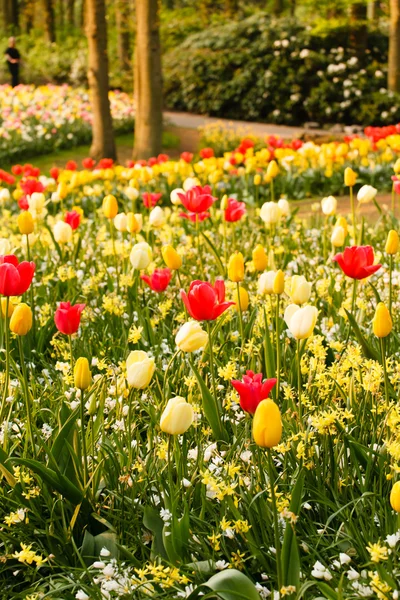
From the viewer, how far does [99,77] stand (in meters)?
13.1

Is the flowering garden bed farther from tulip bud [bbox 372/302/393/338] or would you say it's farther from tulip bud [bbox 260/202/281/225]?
tulip bud [bbox 260/202/281/225]

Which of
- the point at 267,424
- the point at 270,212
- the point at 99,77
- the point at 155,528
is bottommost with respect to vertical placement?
the point at 99,77

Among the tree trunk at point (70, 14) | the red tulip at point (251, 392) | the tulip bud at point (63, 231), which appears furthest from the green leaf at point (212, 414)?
the tree trunk at point (70, 14)

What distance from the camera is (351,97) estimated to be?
1959 cm

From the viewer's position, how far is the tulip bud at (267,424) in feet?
5.50

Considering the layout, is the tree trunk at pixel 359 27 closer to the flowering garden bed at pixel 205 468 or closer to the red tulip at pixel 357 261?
the flowering garden bed at pixel 205 468

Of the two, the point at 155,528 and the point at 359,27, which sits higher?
the point at 155,528

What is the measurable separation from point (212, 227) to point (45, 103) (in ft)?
47.1

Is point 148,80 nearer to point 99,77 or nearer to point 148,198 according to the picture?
point 99,77

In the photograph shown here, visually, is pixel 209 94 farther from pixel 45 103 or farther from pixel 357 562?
pixel 357 562

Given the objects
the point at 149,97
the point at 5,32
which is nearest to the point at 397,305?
the point at 149,97

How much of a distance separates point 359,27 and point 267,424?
20505 millimetres

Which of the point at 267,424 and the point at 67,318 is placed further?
the point at 67,318

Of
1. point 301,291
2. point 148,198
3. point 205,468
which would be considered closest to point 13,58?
point 148,198
